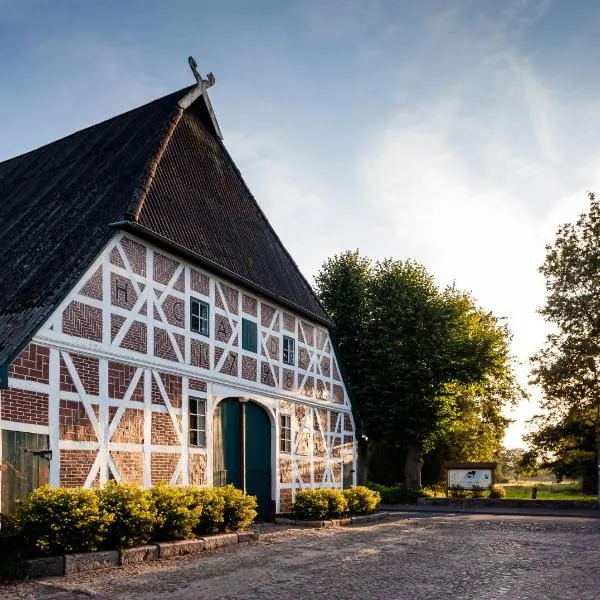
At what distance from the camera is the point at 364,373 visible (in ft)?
121

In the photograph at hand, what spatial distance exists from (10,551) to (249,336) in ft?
33.4

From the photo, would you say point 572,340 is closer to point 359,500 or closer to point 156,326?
point 359,500

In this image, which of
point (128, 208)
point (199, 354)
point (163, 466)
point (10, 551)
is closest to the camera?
point (10, 551)

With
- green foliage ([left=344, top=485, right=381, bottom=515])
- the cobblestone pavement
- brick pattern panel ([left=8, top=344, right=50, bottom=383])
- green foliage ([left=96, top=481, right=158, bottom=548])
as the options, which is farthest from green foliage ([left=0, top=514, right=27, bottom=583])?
green foliage ([left=344, top=485, right=381, bottom=515])

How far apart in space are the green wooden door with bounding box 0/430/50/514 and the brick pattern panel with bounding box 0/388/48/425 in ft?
0.81

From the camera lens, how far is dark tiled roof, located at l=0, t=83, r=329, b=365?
14.4 metres

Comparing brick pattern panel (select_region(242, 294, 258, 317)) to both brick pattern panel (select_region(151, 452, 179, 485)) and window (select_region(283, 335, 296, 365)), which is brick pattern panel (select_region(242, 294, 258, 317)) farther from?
brick pattern panel (select_region(151, 452, 179, 485))

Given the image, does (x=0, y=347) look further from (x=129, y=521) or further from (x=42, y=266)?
(x=129, y=521)

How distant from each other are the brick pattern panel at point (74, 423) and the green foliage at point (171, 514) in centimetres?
165

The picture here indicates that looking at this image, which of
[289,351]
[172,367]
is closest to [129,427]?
[172,367]

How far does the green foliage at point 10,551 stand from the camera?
33.6 feet

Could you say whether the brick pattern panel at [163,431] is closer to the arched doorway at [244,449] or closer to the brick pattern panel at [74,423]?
the brick pattern panel at [74,423]

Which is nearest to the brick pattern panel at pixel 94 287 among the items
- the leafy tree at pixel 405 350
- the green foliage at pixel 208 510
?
the green foliage at pixel 208 510

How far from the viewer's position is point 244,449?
19.5m
